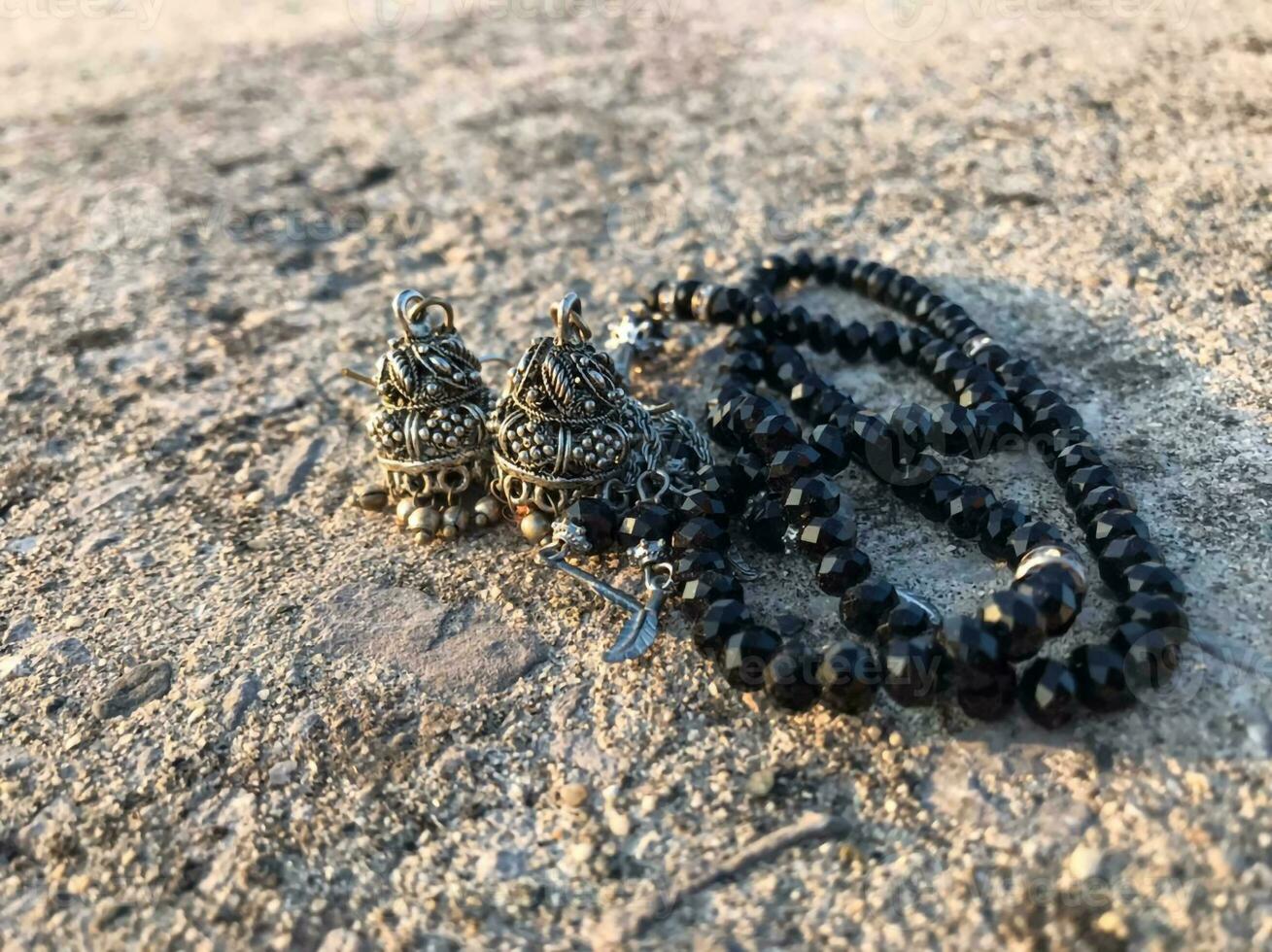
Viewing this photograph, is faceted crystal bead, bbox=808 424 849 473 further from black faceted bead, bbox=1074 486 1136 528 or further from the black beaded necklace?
black faceted bead, bbox=1074 486 1136 528

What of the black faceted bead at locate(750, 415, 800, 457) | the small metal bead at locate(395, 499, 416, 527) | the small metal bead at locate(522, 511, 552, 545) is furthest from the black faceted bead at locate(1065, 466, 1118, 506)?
the small metal bead at locate(395, 499, 416, 527)

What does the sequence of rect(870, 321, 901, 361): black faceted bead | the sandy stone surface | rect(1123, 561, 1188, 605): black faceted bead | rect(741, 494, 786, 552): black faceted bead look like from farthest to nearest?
rect(870, 321, 901, 361): black faceted bead < rect(741, 494, 786, 552): black faceted bead < rect(1123, 561, 1188, 605): black faceted bead < the sandy stone surface

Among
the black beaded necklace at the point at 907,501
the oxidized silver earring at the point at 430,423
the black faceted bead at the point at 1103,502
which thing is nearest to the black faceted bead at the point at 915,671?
the black beaded necklace at the point at 907,501

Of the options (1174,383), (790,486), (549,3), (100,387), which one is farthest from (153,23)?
(1174,383)

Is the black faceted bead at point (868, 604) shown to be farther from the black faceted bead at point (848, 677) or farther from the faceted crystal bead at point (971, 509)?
the faceted crystal bead at point (971, 509)

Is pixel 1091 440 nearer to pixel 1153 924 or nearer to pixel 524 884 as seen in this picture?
pixel 1153 924

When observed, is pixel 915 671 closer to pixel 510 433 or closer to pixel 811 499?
pixel 811 499

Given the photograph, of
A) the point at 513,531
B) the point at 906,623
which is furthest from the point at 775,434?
the point at 513,531
